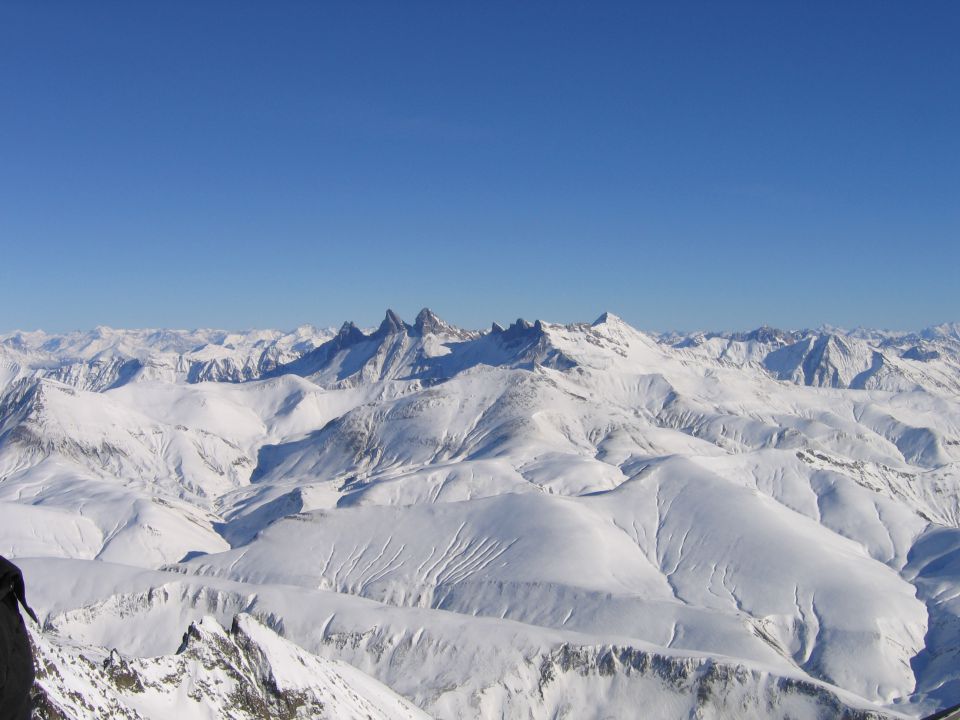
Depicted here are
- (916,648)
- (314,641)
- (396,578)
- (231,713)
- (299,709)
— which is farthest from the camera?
(396,578)

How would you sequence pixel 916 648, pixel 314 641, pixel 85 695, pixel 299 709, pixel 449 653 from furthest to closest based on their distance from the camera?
pixel 916 648 → pixel 314 641 → pixel 449 653 → pixel 299 709 → pixel 85 695

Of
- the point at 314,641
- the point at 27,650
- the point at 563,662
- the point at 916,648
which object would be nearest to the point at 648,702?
the point at 563,662

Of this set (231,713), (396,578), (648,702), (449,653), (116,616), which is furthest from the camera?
(396,578)

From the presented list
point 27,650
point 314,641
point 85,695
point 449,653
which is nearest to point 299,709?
point 85,695

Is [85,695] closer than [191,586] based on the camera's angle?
Yes

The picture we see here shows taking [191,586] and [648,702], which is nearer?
[648,702]

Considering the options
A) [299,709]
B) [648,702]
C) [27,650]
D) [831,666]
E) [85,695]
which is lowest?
[831,666]

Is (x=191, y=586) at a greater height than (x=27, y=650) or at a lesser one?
lesser

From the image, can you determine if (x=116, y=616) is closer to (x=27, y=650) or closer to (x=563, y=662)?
(x=563, y=662)

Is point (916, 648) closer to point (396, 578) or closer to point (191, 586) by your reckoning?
point (396, 578)
